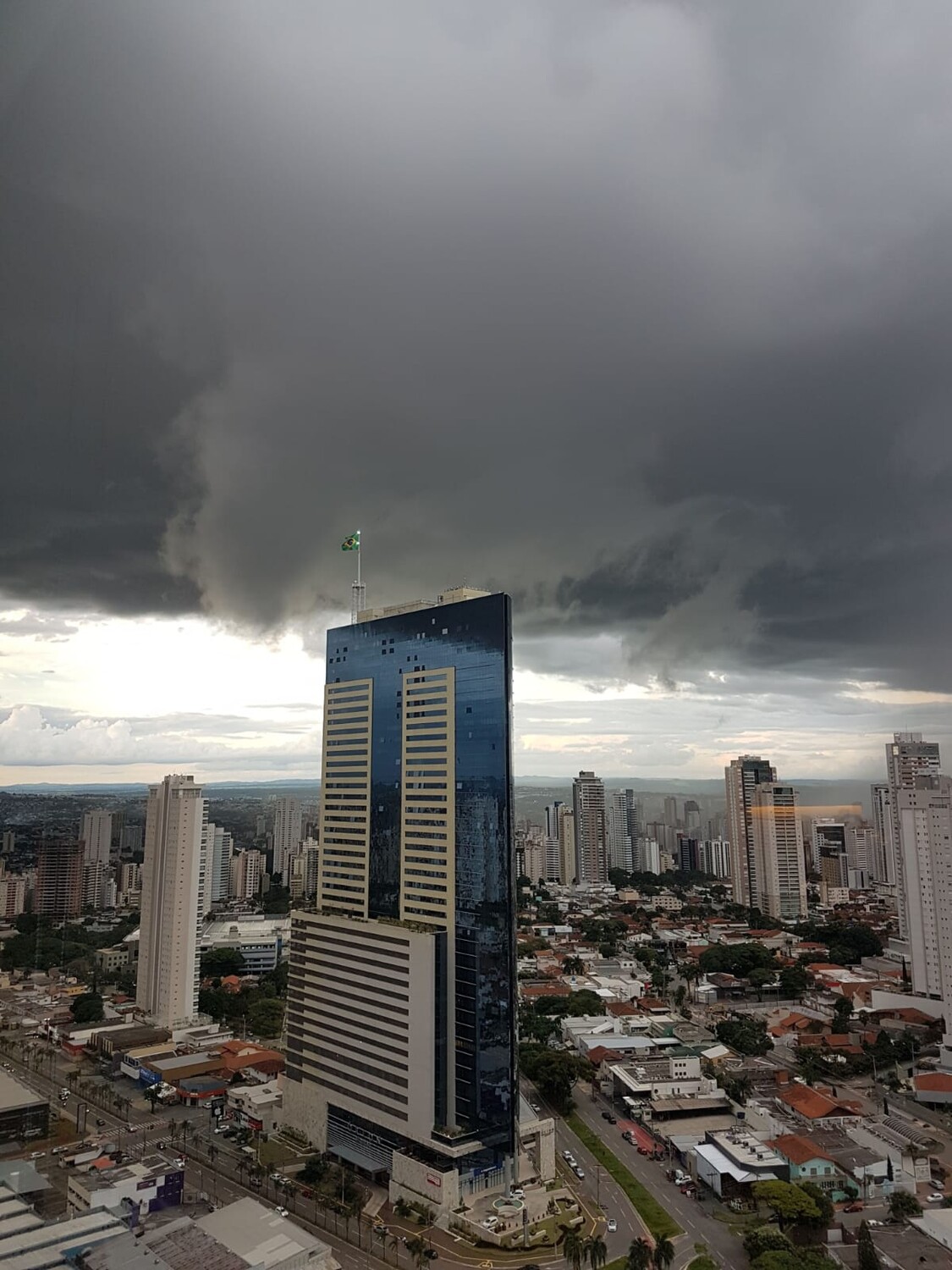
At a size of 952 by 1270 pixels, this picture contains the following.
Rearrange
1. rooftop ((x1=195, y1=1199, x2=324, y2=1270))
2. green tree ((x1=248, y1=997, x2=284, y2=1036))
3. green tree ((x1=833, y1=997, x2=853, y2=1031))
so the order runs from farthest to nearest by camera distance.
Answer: green tree ((x1=248, y1=997, x2=284, y2=1036)) < green tree ((x1=833, y1=997, x2=853, y2=1031)) < rooftop ((x1=195, y1=1199, x2=324, y2=1270))

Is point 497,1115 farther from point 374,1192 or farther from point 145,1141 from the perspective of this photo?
point 145,1141

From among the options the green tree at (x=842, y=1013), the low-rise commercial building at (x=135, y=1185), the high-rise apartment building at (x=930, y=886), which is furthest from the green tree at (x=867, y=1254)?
the high-rise apartment building at (x=930, y=886)

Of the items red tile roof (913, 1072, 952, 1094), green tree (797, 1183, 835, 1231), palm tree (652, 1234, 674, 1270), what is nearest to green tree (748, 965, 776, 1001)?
red tile roof (913, 1072, 952, 1094)

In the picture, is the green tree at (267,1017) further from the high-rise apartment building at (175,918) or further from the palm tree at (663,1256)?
the palm tree at (663,1256)

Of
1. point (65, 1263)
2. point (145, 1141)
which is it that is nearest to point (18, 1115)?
point (65, 1263)

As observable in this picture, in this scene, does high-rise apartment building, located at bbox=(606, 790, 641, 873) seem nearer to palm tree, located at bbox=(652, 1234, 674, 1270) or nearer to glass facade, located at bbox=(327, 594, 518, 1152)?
glass facade, located at bbox=(327, 594, 518, 1152)

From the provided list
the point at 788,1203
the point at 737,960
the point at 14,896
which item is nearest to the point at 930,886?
the point at 737,960
